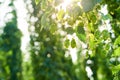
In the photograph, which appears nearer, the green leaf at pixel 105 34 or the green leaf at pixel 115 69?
the green leaf at pixel 115 69

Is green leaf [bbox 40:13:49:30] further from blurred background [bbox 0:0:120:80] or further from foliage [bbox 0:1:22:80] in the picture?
foliage [bbox 0:1:22:80]

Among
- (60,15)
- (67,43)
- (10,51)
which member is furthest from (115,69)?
(10,51)

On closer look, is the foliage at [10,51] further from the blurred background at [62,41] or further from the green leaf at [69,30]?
the green leaf at [69,30]

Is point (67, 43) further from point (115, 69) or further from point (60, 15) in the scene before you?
point (115, 69)

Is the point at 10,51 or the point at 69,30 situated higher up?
the point at 10,51

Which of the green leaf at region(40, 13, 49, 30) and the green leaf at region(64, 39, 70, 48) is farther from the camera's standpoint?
the green leaf at region(64, 39, 70, 48)

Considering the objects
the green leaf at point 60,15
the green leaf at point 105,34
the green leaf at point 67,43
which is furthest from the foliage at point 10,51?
the green leaf at point 60,15

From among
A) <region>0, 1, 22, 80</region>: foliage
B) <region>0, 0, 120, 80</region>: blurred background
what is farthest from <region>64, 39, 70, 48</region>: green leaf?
<region>0, 1, 22, 80</region>: foliage

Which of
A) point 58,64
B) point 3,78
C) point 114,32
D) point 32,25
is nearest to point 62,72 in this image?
point 58,64

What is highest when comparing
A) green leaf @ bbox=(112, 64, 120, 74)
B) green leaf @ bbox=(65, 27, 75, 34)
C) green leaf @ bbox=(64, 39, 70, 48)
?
green leaf @ bbox=(65, 27, 75, 34)

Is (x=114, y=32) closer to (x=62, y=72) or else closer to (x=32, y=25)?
(x=32, y=25)

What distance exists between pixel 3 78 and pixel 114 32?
86.1 ft

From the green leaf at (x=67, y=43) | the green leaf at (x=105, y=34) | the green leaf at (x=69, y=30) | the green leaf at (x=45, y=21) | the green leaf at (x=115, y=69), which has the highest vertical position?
the green leaf at (x=45, y=21)

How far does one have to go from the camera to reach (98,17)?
4.09 metres
